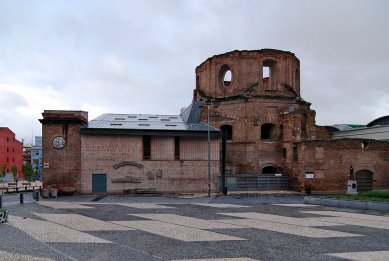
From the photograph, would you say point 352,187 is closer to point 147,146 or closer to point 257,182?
point 257,182

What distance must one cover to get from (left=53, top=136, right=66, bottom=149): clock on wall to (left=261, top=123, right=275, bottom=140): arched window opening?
19.5m

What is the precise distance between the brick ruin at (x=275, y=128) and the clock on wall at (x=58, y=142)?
13.7 metres

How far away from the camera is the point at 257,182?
31297 millimetres

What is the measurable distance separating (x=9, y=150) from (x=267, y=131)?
6387cm

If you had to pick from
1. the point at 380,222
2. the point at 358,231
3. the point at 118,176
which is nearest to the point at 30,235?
the point at 358,231

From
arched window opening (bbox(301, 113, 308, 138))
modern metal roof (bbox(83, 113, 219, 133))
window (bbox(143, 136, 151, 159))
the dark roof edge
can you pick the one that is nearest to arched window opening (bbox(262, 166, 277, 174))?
arched window opening (bbox(301, 113, 308, 138))

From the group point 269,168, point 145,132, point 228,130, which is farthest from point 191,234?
point 228,130

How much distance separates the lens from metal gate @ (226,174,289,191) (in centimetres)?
3078

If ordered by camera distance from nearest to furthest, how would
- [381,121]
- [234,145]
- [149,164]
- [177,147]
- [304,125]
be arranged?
[149,164]
[177,147]
[304,125]
[234,145]
[381,121]

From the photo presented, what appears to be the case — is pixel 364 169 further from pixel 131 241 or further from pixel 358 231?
pixel 131 241

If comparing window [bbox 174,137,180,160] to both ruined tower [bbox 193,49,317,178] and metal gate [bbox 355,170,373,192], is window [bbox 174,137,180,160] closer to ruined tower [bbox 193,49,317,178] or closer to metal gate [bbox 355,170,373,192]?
ruined tower [bbox 193,49,317,178]

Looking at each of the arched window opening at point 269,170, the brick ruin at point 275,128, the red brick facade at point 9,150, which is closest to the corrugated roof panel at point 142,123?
the brick ruin at point 275,128

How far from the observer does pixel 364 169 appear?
1206 inches

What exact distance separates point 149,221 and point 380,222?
9970 mm
